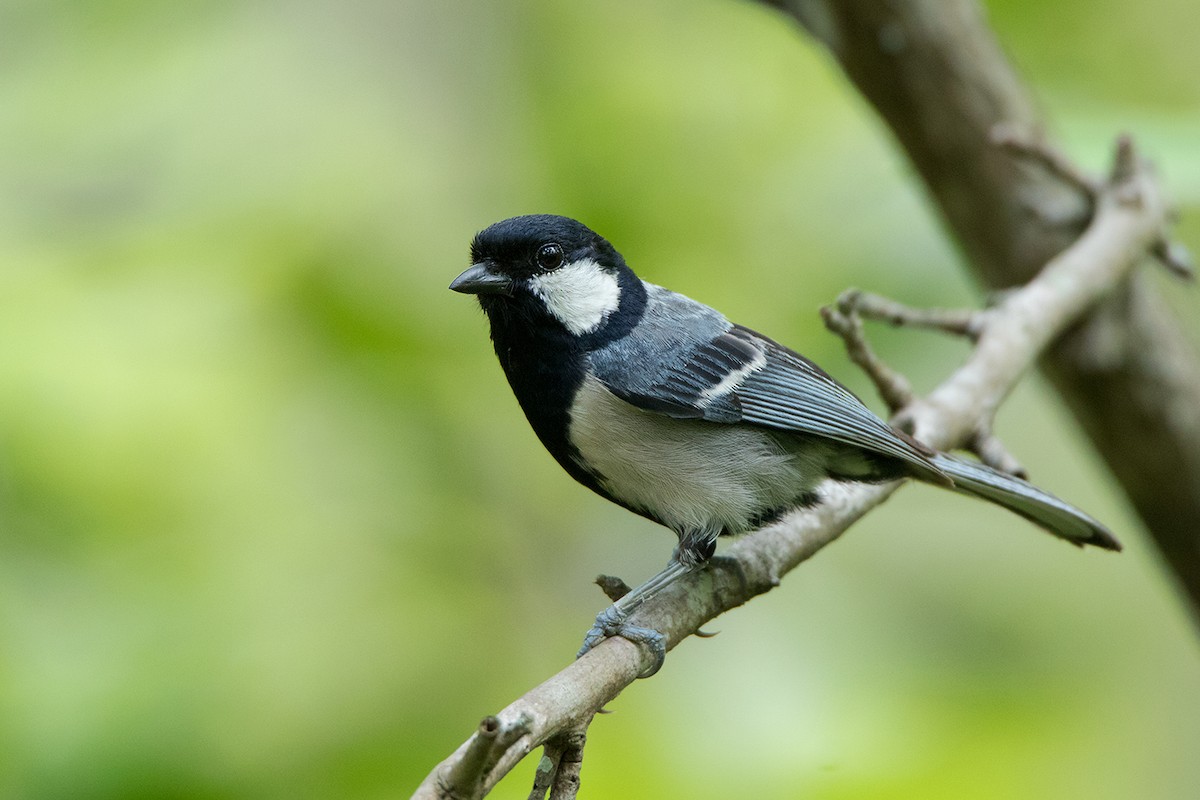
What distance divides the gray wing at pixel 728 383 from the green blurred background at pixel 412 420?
62 cm

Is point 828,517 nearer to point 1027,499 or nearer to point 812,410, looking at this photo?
point 812,410

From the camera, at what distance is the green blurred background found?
2504mm

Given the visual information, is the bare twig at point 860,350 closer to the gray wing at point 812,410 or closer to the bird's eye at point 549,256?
the gray wing at point 812,410

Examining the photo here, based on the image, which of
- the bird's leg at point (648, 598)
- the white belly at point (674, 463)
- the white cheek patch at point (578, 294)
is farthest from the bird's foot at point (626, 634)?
the white cheek patch at point (578, 294)

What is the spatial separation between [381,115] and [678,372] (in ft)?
5.32

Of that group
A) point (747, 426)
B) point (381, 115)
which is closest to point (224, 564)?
point (747, 426)

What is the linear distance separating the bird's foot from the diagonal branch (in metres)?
0.03

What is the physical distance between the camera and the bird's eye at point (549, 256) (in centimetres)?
240

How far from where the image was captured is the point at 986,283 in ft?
12.5

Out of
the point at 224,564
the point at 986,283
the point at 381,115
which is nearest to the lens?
the point at 224,564

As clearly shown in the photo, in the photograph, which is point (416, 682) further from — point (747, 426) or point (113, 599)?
point (747, 426)

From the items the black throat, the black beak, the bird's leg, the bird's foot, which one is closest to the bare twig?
the black throat

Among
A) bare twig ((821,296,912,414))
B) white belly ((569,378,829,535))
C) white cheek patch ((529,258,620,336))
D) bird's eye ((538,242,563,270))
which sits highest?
bird's eye ((538,242,563,270))

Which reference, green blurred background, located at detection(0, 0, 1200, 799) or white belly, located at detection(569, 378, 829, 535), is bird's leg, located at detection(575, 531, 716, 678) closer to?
white belly, located at detection(569, 378, 829, 535)
